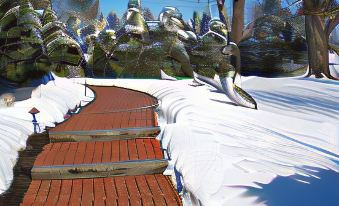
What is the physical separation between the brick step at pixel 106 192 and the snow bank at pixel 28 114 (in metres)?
0.43

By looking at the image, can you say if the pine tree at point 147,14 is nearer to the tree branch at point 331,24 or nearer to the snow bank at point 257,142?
the snow bank at point 257,142

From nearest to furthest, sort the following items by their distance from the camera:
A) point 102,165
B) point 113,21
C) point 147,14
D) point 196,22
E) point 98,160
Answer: point 102,165 → point 98,160 → point 196,22 → point 147,14 → point 113,21

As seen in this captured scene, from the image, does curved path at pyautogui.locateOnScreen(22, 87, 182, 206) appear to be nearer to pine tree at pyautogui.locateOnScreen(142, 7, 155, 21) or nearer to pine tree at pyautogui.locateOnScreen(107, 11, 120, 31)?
pine tree at pyautogui.locateOnScreen(142, 7, 155, 21)

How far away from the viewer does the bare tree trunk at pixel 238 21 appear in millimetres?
4977

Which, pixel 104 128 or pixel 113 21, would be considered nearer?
pixel 104 128

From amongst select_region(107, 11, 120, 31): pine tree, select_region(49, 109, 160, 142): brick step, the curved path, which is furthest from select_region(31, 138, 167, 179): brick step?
select_region(107, 11, 120, 31): pine tree

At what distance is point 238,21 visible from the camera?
16.4 ft

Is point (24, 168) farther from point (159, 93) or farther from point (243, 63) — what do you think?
point (159, 93)

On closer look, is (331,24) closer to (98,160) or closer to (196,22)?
(196,22)

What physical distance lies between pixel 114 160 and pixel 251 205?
1.79 metres

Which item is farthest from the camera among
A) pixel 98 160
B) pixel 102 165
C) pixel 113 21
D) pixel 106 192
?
pixel 113 21

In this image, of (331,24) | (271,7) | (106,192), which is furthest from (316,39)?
(106,192)

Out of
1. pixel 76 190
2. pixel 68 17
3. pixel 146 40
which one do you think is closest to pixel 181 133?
pixel 76 190

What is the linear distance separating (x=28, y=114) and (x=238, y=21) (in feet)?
10.6
